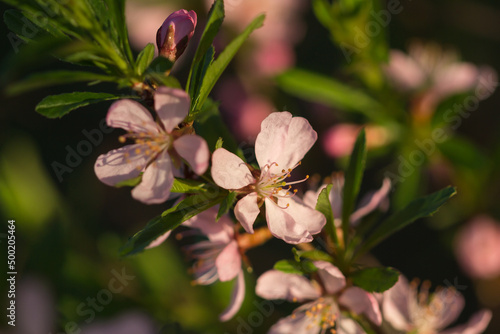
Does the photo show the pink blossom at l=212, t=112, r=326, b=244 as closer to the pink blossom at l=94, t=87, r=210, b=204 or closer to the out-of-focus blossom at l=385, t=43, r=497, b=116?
the pink blossom at l=94, t=87, r=210, b=204

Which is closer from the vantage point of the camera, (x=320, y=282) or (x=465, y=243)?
(x=320, y=282)

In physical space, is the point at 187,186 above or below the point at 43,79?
below

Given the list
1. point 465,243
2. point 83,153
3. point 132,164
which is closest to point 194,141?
point 132,164

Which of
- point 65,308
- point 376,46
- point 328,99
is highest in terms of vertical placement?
point 376,46

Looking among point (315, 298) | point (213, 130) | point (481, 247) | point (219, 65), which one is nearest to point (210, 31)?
point (219, 65)

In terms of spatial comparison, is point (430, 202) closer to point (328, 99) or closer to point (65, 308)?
point (328, 99)

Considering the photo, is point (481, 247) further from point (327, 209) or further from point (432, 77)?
point (327, 209)
